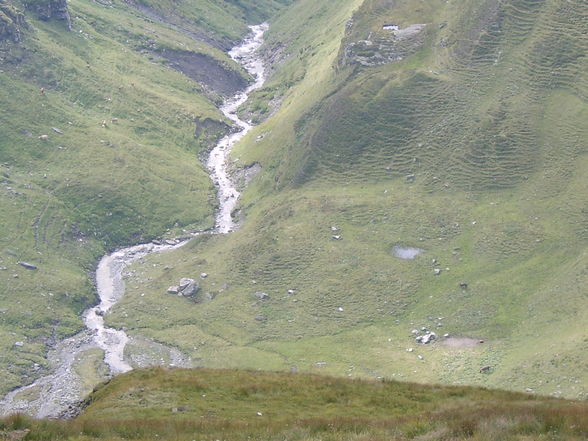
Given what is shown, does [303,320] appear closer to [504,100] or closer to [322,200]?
[322,200]

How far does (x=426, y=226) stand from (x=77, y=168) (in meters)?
70.2

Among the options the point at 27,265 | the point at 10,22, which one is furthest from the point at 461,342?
the point at 10,22

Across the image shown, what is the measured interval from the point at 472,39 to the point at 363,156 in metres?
27.7

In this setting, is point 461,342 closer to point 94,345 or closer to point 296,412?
point 296,412

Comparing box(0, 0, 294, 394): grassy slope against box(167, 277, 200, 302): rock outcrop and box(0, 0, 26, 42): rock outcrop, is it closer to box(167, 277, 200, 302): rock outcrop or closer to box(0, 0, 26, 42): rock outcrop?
box(0, 0, 26, 42): rock outcrop

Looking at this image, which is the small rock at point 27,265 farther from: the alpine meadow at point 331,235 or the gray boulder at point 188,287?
the gray boulder at point 188,287

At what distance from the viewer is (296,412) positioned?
1762 inches

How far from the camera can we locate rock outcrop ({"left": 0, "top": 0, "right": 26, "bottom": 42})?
166 metres

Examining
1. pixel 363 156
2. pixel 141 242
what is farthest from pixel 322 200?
pixel 141 242

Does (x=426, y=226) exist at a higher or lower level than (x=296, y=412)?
lower

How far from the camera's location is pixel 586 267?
89875 millimetres

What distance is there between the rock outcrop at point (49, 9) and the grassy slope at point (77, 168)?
2.80 meters

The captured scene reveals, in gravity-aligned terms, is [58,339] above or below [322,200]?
below

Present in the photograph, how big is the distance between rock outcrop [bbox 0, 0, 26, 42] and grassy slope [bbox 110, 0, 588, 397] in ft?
215
